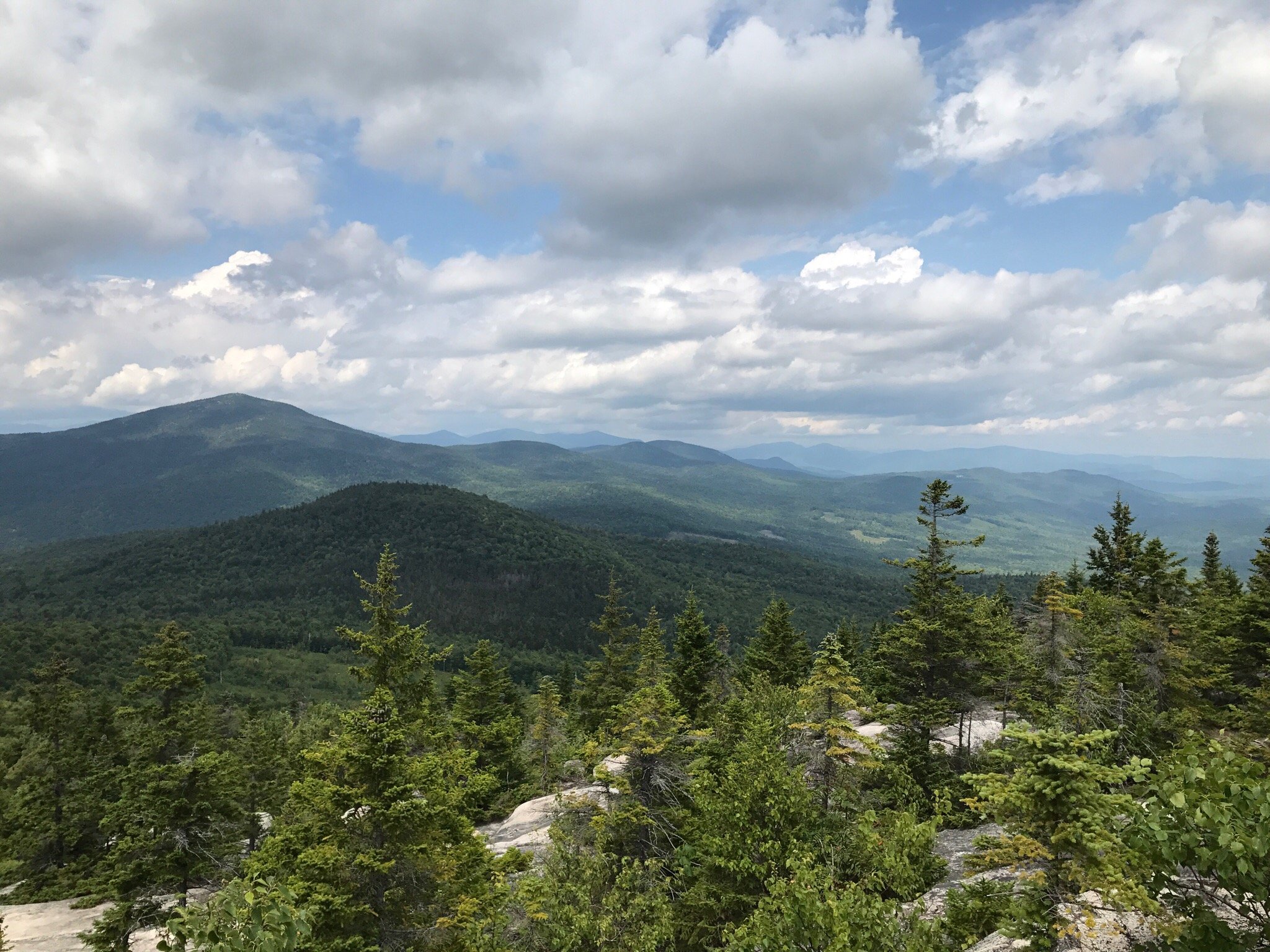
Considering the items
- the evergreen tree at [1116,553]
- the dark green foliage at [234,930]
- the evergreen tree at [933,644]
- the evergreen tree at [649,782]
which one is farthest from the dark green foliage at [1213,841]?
the evergreen tree at [1116,553]

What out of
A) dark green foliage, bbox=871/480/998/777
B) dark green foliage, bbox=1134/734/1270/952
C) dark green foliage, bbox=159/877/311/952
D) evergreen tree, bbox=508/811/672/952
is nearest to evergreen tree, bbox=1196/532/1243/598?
dark green foliage, bbox=871/480/998/777

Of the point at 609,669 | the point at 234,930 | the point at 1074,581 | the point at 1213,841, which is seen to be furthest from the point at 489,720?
the point at 1074,581

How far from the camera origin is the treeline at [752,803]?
9.05 metres

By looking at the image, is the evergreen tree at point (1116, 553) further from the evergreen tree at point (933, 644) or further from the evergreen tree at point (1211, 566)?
the evergreen tree at point (933, 644)

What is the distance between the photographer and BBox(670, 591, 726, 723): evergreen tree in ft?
114

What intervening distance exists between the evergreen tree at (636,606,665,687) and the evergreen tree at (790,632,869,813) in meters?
12.1

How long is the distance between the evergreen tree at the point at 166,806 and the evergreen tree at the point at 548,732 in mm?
21587

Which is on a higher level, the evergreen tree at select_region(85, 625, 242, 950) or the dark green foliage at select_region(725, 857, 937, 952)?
the dark green foliage at select_region(725, 857, 937, 952)

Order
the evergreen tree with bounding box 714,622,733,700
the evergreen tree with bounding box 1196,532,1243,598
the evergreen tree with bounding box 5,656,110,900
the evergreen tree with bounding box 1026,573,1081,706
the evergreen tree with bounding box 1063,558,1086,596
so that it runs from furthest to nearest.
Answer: the evergreen tree with bounding box 1063,558,1086,596 → the evergreen tree with bounding box 1196,532,1243,598 → the evergreen tree with bounding box 5,656,110,900 → the evergreen tree with bounding box 714,622,733,700 → the evergreen tree with bounding box 1026,573,1081,706

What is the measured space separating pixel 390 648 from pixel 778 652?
2934 cm

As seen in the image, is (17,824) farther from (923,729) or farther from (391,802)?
(923,729)

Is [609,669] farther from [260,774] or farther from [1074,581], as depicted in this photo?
[1074,581]

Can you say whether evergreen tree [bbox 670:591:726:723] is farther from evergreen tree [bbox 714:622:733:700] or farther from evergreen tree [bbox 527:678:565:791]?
evergreen tree [bbox 527:678:565:791]

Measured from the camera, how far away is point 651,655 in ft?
137
